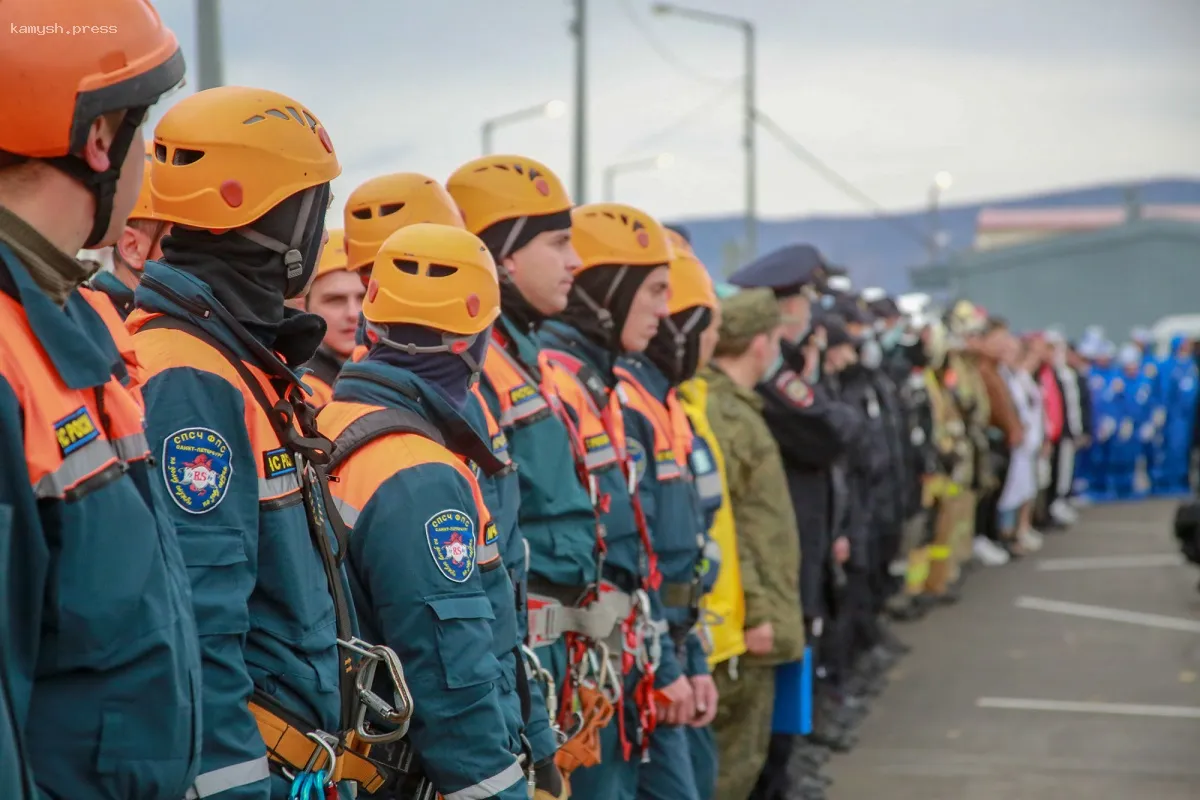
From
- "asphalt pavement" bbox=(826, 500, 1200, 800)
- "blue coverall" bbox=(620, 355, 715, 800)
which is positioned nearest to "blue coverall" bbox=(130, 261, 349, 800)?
"blue coverall" bbox=(620, 355, 715, 800)

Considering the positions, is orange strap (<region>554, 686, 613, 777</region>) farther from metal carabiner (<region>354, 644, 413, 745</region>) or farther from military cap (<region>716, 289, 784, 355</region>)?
military cap (<region>716, 289, 784, 355</region>)

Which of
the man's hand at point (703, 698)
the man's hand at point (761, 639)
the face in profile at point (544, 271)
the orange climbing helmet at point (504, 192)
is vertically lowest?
the man's hand at point (761, 639)

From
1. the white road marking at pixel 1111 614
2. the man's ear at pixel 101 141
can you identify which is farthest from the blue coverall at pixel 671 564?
the white road marking at pixel 1111 614

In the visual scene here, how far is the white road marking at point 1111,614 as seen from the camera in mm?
13148

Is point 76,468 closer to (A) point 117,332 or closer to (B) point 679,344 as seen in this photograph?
(A) point 117,332

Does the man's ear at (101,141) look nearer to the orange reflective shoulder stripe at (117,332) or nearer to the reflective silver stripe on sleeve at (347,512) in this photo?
the orange reflective shoulder stripe at (117,332)

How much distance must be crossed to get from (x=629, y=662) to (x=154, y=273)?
2618mm

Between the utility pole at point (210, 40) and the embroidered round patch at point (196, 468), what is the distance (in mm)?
4755

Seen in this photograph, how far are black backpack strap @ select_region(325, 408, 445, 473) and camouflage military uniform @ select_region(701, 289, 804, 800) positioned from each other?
11.5 feet

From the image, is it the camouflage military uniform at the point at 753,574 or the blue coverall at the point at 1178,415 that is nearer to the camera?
the camouflage military uniform at the point at 753,574

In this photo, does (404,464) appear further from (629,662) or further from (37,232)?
(629,662)

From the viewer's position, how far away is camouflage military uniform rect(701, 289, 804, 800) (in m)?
6.92

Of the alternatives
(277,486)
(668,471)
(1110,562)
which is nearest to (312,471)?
(277,486)

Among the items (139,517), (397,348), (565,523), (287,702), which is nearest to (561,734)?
(565,523)
